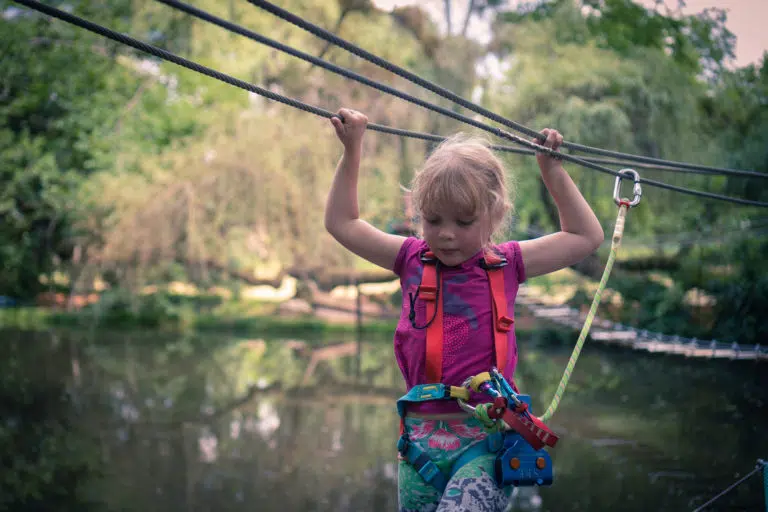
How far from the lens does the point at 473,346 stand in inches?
67.4

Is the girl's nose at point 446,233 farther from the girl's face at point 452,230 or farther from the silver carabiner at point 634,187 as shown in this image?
the silver carabiner at point 634,187

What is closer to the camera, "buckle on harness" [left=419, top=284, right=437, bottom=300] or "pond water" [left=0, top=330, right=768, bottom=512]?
"buckle on harness" [left=419, top=284, right=437, bottom=300]

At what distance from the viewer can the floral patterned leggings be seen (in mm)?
1633

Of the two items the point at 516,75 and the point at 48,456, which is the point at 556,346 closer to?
the point at 516,75

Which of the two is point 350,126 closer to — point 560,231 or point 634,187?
point 560,231

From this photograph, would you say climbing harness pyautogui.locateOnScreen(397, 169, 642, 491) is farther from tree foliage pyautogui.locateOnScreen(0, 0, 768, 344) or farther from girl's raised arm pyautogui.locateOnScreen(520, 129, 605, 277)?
tree foliage pyautogui.locateOnScreen(0, 0, 768, 344)

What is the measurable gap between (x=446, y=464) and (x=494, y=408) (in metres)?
0.19

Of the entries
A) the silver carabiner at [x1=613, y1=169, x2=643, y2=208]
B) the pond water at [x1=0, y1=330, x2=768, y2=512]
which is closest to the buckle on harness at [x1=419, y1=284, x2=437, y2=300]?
the silver carabiner at [x1=613, y1=169, x2=643, y2=208]

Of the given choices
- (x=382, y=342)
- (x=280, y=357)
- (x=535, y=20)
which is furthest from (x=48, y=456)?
(x=535, y=20)

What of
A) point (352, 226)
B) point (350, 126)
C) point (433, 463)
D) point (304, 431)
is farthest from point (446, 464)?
point (304, 431)

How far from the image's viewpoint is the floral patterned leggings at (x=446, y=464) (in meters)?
1.63

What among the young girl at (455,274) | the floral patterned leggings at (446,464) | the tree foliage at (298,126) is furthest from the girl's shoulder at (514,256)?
the tree foliage at (298,126)

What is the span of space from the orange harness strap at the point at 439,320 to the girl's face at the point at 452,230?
0.22 feet

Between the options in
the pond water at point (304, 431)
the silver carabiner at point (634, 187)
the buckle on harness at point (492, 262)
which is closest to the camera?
the buckle on harness at point (492, 262)
